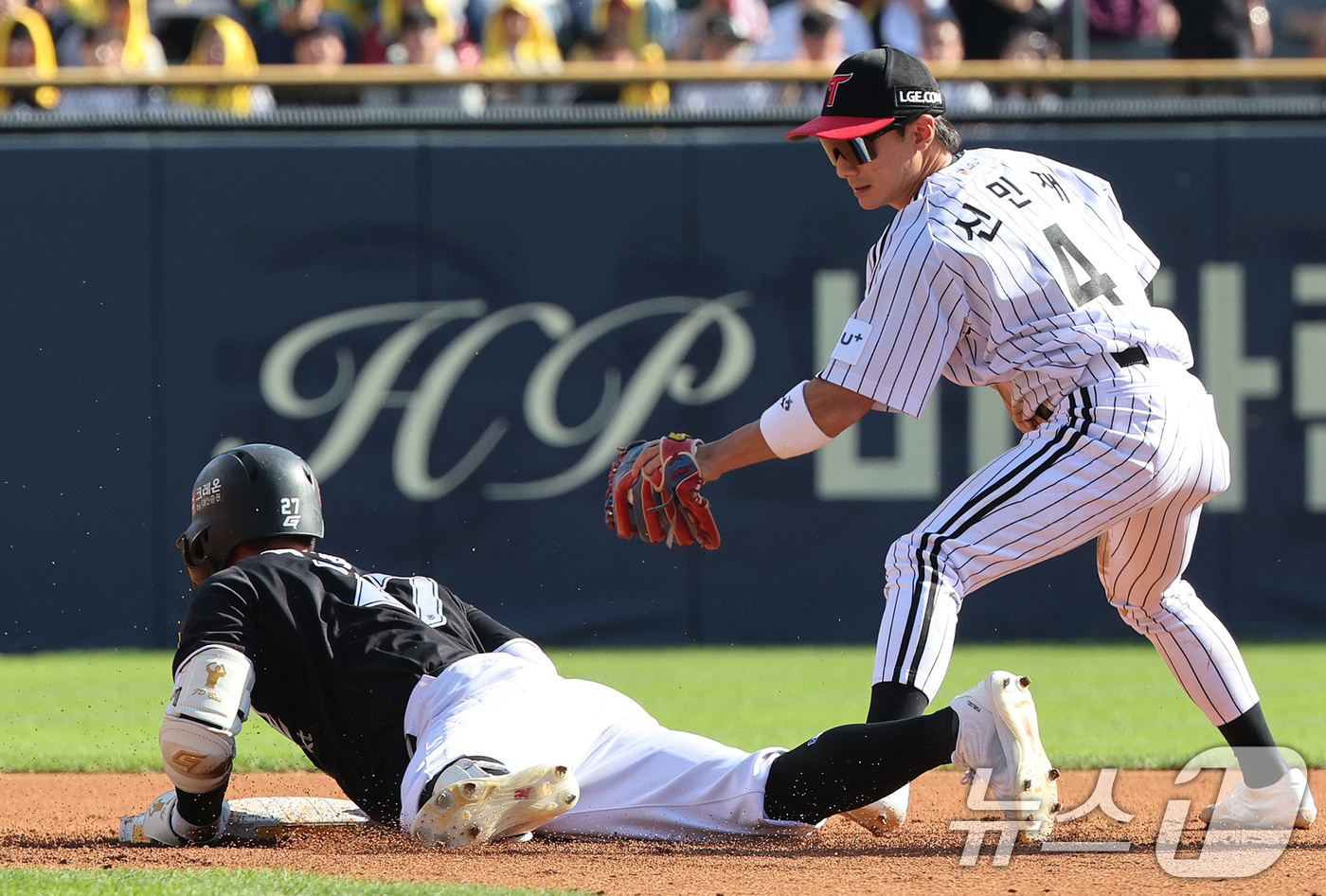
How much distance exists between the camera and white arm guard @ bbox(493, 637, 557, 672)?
388 cm

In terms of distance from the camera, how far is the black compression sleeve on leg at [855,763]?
342cm

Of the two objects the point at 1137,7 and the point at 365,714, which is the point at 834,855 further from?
the point at 1137,7

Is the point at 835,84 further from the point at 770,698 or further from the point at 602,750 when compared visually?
the point at 770,698

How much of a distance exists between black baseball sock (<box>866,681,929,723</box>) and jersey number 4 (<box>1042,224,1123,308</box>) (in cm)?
95

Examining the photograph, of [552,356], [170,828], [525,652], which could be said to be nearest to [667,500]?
[525,652]

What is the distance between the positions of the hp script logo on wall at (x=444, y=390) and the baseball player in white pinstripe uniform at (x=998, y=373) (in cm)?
557

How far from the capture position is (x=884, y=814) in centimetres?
386

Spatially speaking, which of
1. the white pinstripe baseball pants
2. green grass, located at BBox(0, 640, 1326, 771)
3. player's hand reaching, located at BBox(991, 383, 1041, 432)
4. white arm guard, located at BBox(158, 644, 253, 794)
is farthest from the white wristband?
green grass, located at BBox(0, 640, 1326, 771)

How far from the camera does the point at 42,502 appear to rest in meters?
9.24

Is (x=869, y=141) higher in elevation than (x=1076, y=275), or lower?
higher

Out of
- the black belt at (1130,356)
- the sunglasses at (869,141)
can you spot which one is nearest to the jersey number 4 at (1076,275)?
the black belt at (1130,356)

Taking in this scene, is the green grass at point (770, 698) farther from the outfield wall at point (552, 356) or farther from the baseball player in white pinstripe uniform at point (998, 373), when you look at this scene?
the baseball player in white pinstripe uniform at point (998, 373)

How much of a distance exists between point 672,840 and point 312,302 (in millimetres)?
6253

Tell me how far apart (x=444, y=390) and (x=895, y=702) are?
627cm
